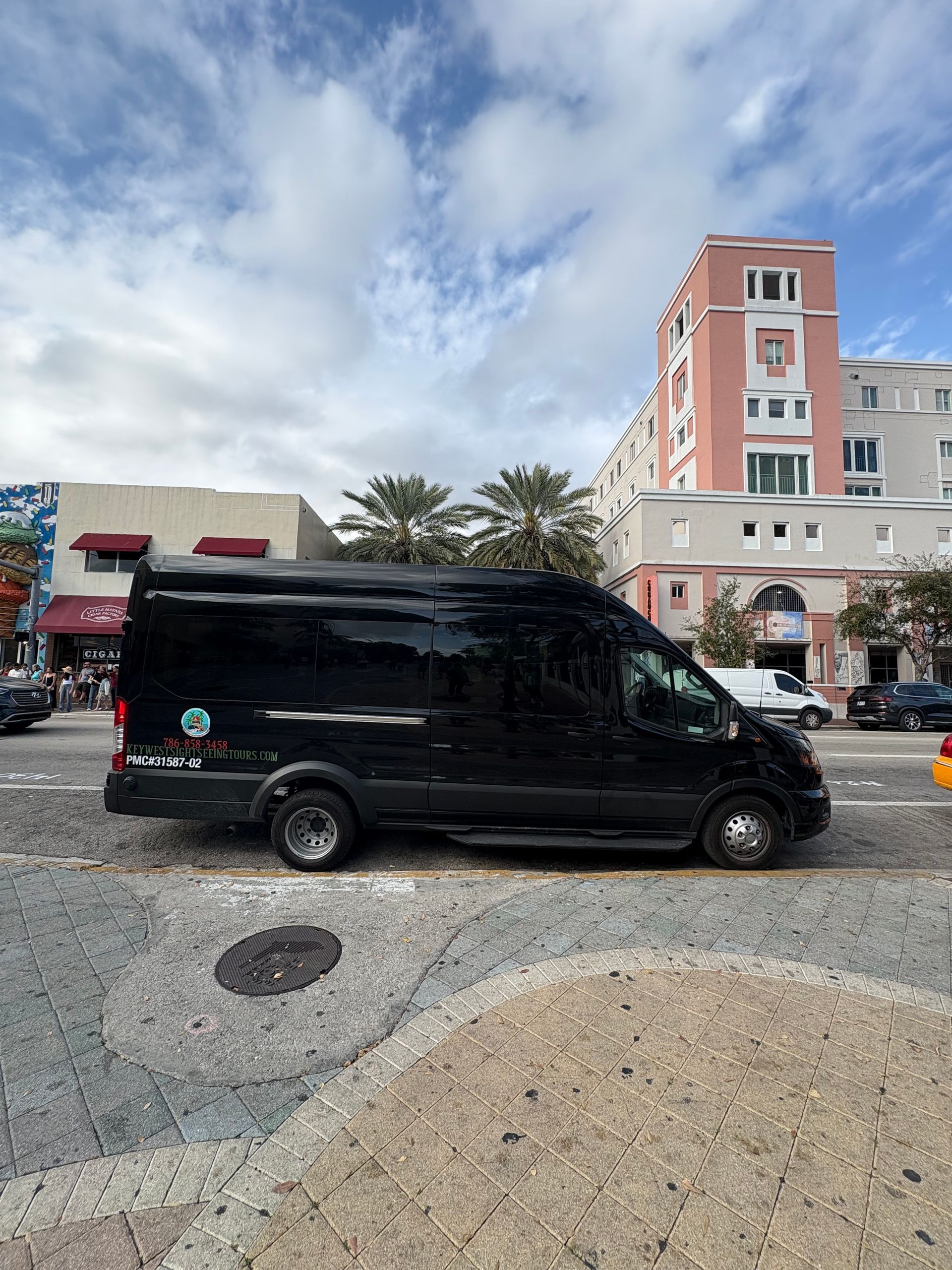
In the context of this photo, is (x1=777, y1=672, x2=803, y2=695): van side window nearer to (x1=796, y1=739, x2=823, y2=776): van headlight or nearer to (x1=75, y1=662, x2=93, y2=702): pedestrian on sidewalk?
(x1=796, y1=739, x2=823, y2=776): van headlight

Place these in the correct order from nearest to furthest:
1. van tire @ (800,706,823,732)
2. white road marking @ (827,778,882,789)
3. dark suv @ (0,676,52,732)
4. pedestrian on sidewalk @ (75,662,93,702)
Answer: white road marking @ (827,778,882,789), dark suv @ (0,676,52,732), van tire @ (800,706,823,732), pedestrian on sidewalk @ (75,662,93,702)

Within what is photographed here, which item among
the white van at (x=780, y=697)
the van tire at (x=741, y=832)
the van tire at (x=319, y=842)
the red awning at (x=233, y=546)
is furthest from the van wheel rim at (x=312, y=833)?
the red awning at (x=233, y=546)

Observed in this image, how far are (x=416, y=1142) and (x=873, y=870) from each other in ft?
15.1

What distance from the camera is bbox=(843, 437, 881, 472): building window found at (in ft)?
141

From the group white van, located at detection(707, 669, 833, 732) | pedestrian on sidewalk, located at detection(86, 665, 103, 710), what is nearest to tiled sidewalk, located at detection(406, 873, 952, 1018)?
white van, located at detection(707, 669, 833, 732)

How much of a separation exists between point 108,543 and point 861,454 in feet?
160

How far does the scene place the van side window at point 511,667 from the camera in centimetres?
515

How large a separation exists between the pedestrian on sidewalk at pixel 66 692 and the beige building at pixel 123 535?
5074 mm

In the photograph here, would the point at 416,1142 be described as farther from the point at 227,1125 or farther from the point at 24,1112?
the point at 24,1112

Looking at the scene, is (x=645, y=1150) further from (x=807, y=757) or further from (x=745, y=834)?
(x=807, y=757)

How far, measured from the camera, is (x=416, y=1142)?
212 cm

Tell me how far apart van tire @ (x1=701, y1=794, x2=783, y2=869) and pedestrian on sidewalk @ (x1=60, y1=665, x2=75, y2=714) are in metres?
24.1

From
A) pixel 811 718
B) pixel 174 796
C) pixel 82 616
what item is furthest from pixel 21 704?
pixel 811 718

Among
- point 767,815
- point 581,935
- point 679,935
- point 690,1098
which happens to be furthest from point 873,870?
point 690,1098
